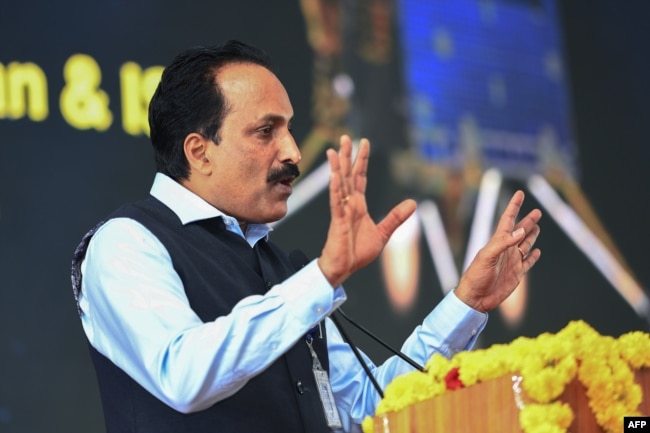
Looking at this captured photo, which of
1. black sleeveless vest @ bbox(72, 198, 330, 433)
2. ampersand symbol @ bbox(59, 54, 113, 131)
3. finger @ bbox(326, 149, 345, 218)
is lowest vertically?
black sleeveless vest @ bbox(72, 198, 330, 433)

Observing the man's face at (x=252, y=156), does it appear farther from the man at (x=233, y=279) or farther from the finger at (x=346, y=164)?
the finger at (x=346, y=164)

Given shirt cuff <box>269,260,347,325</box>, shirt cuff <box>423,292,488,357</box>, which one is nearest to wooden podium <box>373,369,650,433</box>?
shirt cuff <box>269,260,347,325</box>

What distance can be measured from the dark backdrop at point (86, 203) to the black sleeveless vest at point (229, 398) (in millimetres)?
1222

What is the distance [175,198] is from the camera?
7.29ft

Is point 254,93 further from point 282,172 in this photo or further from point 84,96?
point 84,96

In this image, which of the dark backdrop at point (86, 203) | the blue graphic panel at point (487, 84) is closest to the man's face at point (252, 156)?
the dark backdrop at point (86, 203)

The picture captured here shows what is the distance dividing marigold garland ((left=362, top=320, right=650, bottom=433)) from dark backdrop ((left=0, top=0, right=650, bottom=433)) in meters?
1.85

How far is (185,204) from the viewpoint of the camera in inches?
87.2

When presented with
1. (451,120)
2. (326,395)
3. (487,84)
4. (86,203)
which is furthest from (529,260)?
(487,84)

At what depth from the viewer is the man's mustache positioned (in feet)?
7.38

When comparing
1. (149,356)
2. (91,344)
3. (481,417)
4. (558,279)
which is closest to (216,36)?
(558,279)

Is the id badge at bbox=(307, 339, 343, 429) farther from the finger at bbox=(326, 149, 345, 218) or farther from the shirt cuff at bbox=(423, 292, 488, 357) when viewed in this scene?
the finger at bbox=(326, 149, 345, 218)

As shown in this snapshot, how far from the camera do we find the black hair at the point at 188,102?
228cm

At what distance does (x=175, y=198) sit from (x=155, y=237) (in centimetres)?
18
